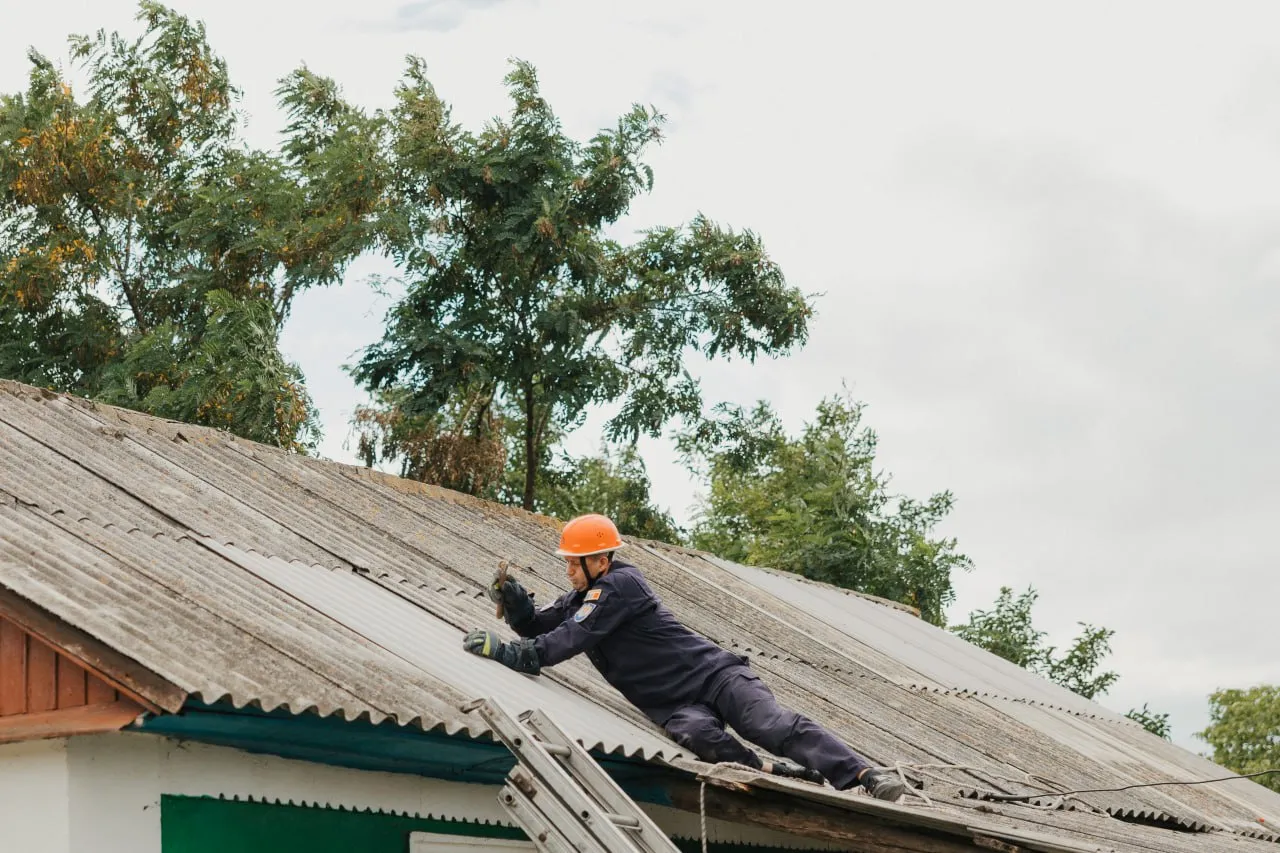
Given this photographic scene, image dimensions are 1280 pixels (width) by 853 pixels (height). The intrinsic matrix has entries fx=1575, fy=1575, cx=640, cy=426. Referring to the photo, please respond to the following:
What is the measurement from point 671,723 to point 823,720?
2.18 m

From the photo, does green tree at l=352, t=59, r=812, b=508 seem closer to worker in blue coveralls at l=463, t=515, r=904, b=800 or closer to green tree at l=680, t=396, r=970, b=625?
green tree at l=680, t=396, r=970, b=625

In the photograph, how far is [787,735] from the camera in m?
7.25

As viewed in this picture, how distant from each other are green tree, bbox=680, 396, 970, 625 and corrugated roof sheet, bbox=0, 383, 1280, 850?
10.7m

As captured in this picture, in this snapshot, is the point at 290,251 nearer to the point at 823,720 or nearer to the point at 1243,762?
the point at 823,720

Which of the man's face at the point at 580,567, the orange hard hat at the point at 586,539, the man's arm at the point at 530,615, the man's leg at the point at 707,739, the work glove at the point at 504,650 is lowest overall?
the man's leg at the point at 707,739

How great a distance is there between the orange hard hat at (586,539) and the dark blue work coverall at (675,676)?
5.0 inches

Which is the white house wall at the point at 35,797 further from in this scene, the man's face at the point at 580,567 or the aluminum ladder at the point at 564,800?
the man's face at the point at 580,567

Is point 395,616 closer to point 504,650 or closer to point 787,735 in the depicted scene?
point 504,650

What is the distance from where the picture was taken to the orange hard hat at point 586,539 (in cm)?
742

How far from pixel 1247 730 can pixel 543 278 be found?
113 ft

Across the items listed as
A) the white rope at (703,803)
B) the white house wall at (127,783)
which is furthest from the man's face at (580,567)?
the white house wall at (127,783)

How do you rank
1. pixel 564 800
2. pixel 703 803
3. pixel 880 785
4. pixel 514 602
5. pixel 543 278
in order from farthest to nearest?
pixel 543 278 < pixel 514 602 < pixel 880 785 < pixel 703 803 < pixel 564 800

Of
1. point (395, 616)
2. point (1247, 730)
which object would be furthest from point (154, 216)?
point (1247, 730)

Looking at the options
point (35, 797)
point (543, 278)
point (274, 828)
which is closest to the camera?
A: point (35, 797)
